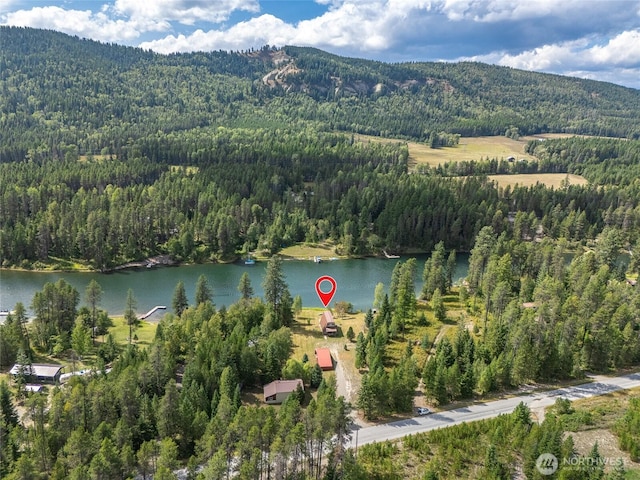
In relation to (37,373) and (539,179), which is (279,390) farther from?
(539,179)

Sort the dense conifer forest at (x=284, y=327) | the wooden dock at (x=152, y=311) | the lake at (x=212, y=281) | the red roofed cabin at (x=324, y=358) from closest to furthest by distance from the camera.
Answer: the dense conifer forest at (x=284, y=327) < the red roofed cabin at (x=324, y=358) < the wooden dock at (x=152, y=311) < the lake at (x=212, y=281)

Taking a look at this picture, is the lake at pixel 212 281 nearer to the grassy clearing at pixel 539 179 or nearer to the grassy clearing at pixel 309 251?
the grassy clearing at pixel 309 251

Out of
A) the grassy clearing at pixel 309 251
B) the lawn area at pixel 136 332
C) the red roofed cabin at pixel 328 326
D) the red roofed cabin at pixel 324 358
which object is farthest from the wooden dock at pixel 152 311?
the grassy clearing at pixel 309 251

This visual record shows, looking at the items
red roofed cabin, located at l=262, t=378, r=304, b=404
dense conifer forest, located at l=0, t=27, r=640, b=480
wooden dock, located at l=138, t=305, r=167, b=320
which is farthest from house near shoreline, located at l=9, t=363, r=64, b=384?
red roofed cabin, located at l=262, t=378, r=304, b=404

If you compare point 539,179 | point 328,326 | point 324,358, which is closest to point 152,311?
point 328,326

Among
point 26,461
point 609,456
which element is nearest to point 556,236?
point 609,456

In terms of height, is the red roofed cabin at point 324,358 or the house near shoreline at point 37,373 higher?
the red roofed cabin at point 324,358

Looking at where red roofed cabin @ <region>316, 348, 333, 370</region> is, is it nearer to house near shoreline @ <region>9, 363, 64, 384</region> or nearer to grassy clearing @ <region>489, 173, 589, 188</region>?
house near shoreline @ <region>9, 363, 64, 384</region>
